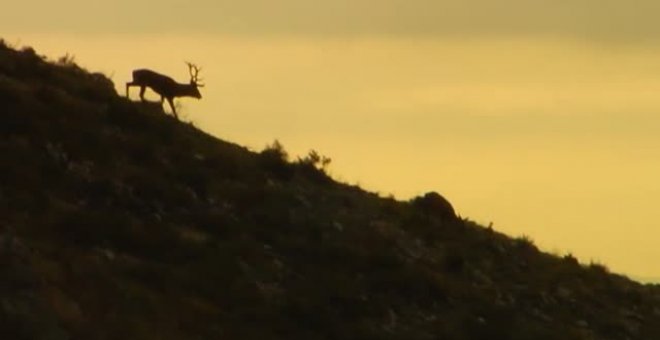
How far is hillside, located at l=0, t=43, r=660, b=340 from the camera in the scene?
25438 mm

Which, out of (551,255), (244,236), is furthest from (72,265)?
(551,255)

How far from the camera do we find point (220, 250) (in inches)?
1200

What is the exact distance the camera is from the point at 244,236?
3189cm

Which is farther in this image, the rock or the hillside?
the rock

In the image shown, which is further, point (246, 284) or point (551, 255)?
point (551, 255)

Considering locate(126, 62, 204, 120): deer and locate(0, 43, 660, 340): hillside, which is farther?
locate(126, 62, 204, 120): deer

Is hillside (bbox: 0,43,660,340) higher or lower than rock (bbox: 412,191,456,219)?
lower

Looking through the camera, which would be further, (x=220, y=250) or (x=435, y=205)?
(x=435, y=205)

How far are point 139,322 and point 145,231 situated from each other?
5163mm

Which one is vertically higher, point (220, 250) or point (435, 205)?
point (435, 205)

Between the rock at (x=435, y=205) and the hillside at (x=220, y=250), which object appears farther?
the rock at (x=435, y=205)

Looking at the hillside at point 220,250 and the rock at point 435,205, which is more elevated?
the rock at point 435,205

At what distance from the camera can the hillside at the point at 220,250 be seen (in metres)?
25.4

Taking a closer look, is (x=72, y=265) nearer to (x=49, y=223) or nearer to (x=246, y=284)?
(x=49, y=223)
